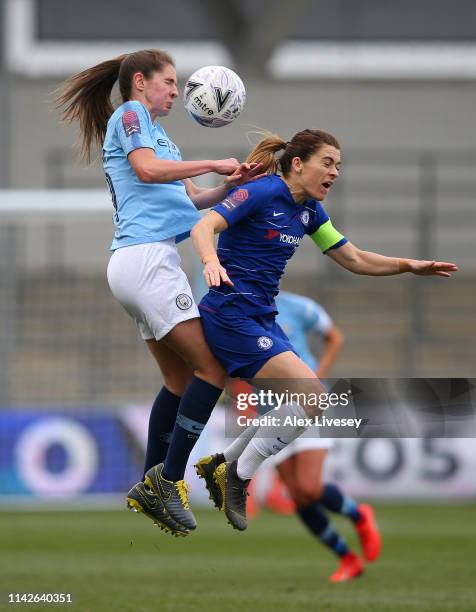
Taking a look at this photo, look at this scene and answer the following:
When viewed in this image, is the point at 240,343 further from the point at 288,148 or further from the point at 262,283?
the point at 288,148

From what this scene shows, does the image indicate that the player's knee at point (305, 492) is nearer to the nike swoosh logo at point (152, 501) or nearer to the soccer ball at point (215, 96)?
the nike swoosh logo at point (152, 501)

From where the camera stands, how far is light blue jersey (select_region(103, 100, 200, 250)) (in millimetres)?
6695

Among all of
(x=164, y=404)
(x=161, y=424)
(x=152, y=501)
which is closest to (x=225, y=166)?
(x=164, y=404)

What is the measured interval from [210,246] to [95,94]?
4.56 ft

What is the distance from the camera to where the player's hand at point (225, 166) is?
6.49m

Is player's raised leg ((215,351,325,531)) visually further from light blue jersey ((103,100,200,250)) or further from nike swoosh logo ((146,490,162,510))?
light blue jersey ((103,100,200,250))

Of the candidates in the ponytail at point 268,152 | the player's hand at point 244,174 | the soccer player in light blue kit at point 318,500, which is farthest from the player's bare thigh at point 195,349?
the soccer player in light blue kit at point 318,500

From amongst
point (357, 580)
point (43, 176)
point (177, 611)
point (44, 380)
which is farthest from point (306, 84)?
point (177, 611)

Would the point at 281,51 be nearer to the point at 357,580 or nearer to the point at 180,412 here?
the point at 357,580

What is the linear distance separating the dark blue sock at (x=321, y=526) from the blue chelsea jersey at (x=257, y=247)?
3963 mm

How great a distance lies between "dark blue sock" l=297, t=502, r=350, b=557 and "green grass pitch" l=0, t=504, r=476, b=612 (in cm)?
30

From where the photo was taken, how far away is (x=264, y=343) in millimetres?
6695

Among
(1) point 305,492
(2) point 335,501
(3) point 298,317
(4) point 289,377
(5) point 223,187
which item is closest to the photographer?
(4) point 289,377

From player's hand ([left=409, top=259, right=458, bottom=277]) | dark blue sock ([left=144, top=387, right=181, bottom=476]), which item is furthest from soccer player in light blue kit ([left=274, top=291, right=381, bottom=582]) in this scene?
player's hand ([left=409, top=259, right=458, bottom=277])
